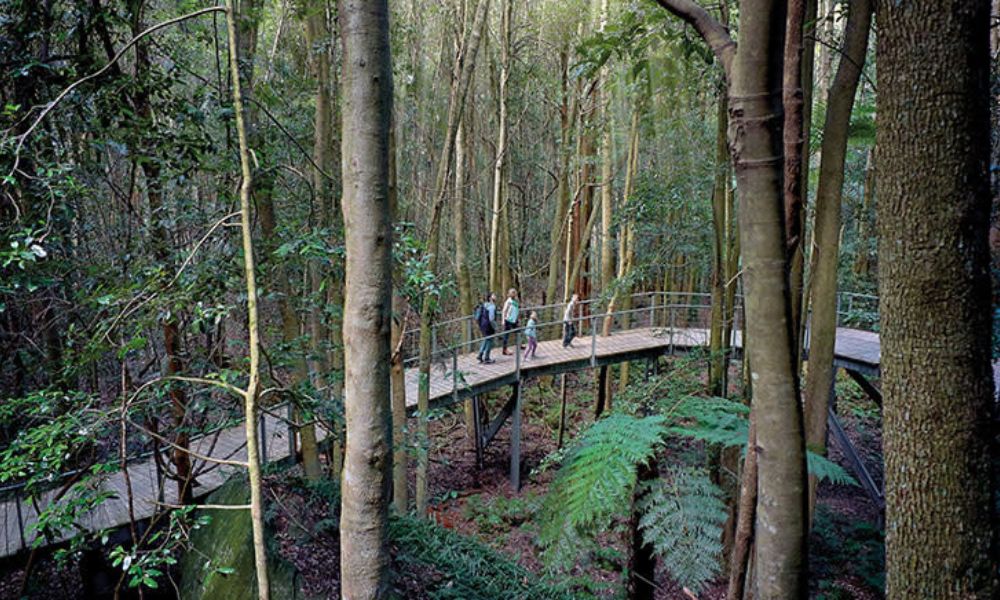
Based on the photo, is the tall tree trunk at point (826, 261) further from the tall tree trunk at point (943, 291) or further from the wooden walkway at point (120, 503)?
the wooden walkway at point (120, 503)

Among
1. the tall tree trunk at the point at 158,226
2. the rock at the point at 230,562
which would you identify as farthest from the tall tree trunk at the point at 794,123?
the rock at the point at 230,562

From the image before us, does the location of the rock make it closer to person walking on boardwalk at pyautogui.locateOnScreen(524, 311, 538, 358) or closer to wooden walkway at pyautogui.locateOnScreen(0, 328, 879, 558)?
wooden walkway at pyautogui.locateOnScreen(0, 328, 879, 558)

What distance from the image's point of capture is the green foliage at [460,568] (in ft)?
10.1

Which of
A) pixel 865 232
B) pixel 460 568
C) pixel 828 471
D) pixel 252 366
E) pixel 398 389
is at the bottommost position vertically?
pixel 460 568

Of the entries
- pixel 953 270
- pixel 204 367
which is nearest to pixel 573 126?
pixel 204 367

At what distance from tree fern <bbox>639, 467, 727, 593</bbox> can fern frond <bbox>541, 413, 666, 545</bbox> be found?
0.55ft

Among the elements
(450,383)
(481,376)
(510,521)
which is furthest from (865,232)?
(510,521)

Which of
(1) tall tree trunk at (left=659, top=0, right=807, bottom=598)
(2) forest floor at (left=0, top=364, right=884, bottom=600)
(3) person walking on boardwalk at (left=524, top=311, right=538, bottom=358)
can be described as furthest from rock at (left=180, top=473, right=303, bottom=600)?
(3) person walking on boardwalk at (left=524, top=311, right=538, bottom=358)

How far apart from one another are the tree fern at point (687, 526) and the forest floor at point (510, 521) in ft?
0.46

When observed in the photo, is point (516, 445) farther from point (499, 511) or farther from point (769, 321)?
point (769, 321)

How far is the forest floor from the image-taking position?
352cm

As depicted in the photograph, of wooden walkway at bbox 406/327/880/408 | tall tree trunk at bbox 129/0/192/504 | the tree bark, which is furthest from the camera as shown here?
wooden walkway at bbox 406/327/880/408

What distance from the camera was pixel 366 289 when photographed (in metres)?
1.50

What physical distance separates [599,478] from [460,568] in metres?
1.61
